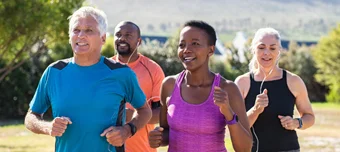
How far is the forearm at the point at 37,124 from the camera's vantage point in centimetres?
469

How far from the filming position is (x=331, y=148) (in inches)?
768

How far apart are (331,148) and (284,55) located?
34370mm

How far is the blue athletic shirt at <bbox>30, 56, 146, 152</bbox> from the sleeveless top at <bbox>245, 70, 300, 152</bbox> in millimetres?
1861

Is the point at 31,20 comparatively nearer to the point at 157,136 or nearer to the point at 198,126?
the point at 157,136

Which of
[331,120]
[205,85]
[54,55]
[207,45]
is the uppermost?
[207,45]

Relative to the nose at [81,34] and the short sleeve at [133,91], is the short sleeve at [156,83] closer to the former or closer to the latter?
the short sleeve at [133,91]

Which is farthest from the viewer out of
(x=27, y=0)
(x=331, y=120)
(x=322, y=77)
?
(x=322, y=77)

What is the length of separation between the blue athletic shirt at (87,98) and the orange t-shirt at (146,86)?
166 centimetres

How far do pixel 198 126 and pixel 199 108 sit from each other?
130 mm

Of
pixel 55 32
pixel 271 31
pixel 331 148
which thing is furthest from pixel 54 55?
pixel 271 31

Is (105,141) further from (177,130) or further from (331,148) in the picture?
(331,148)

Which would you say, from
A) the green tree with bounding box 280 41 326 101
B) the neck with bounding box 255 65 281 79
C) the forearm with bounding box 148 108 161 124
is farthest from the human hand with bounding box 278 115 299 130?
the green tree with bounding box 280 41 326 101

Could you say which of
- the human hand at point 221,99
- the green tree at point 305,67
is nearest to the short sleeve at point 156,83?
the human hand at point 221,99

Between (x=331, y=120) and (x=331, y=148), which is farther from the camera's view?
(x=331, y=120)
